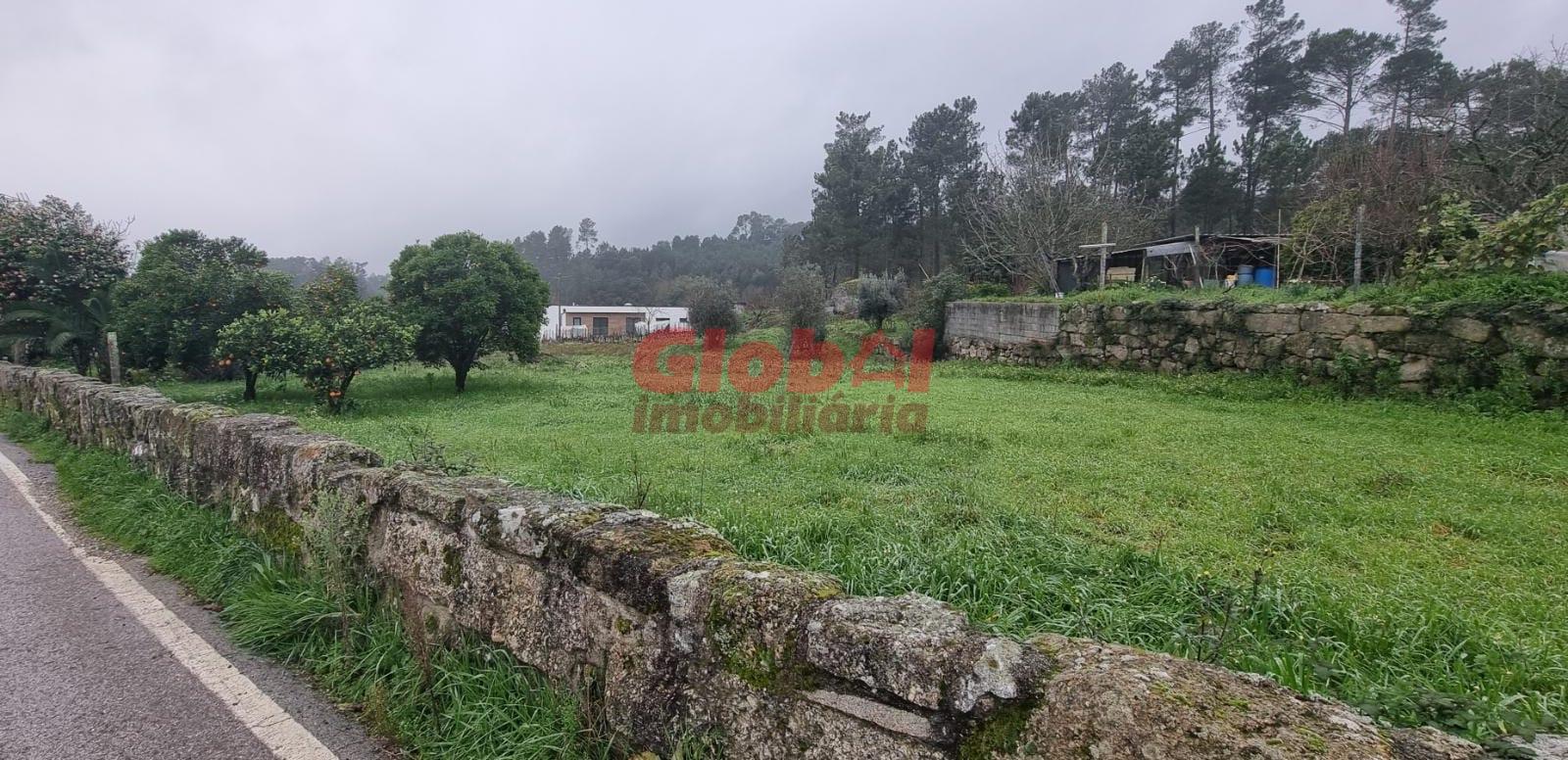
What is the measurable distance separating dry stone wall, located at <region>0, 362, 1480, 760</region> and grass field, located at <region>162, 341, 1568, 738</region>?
1008 mm

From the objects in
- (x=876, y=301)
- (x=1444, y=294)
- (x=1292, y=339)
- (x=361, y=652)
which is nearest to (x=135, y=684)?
(x=361, y=652)

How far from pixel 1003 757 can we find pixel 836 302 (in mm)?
32869

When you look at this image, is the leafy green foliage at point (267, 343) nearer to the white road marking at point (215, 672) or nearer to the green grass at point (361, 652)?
the green grass at point (361, 652)

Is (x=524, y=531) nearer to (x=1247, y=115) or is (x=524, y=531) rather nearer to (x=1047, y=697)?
(x=1047, y=697)

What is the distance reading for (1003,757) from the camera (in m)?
1.38

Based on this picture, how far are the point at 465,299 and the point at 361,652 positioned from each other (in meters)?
11.5

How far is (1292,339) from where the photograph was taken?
35.5 ft

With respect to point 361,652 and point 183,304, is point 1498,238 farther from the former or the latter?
point 183,304

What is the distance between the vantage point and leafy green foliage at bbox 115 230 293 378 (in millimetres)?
13109

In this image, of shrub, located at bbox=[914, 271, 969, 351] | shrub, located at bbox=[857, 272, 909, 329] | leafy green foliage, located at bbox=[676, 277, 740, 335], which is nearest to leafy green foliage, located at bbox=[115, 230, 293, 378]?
leafy green foliage, located at bbox=[676, 277, 740, 335]

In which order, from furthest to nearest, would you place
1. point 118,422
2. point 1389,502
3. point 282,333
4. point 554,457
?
point 282,333
point 554,457
point 118,422
point 1389,502

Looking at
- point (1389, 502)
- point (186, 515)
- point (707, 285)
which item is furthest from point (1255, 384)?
point (707, 285)

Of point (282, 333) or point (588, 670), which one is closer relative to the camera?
point (588, 670)

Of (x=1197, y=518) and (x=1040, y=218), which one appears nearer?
(x=1197, y=518)
